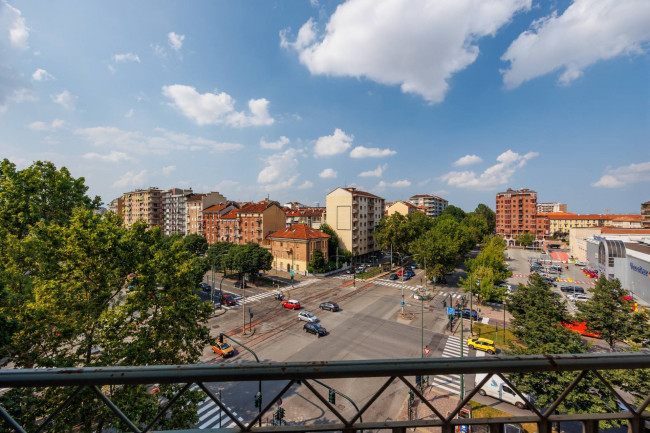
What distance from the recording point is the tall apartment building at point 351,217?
50938mm

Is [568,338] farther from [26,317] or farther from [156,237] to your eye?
[26,317]

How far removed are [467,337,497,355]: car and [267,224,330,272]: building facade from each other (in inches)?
1057

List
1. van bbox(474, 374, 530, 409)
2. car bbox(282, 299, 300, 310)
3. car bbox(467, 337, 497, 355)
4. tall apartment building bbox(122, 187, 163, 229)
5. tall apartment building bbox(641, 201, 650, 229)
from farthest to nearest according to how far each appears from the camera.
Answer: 1. tall apartment building bbox(122, 187, 163, 229)
2. tall apartment building bbox(641, 201, 650, 229)
3. car bbox(282, 299, 300, 310)
4. car bbox(467, 337, 497, 355)
5. van bbox(474, 374, 530, 409)

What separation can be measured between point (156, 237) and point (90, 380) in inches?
488

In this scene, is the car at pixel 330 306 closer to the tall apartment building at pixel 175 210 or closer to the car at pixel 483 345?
the car at pixel 483 345

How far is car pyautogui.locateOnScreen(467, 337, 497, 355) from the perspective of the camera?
1977 cm

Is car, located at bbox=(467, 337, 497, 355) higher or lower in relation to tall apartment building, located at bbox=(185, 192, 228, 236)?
lower

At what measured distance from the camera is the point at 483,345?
19953 mm

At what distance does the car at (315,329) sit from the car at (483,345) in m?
10.8

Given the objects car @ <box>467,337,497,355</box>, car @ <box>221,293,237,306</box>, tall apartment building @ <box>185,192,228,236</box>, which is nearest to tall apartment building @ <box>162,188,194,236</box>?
tall apartment building @ <box>185,192,228,236</box>

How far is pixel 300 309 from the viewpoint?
95.3 ft

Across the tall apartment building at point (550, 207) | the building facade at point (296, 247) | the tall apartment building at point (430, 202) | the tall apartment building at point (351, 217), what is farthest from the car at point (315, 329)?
the tall apartment building at point (550, 207)

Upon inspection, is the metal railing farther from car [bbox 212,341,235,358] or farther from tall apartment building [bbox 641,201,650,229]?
tall apartment building [bbox 641,201,650,229]

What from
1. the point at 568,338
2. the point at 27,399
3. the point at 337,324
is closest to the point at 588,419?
the point at 27,399
